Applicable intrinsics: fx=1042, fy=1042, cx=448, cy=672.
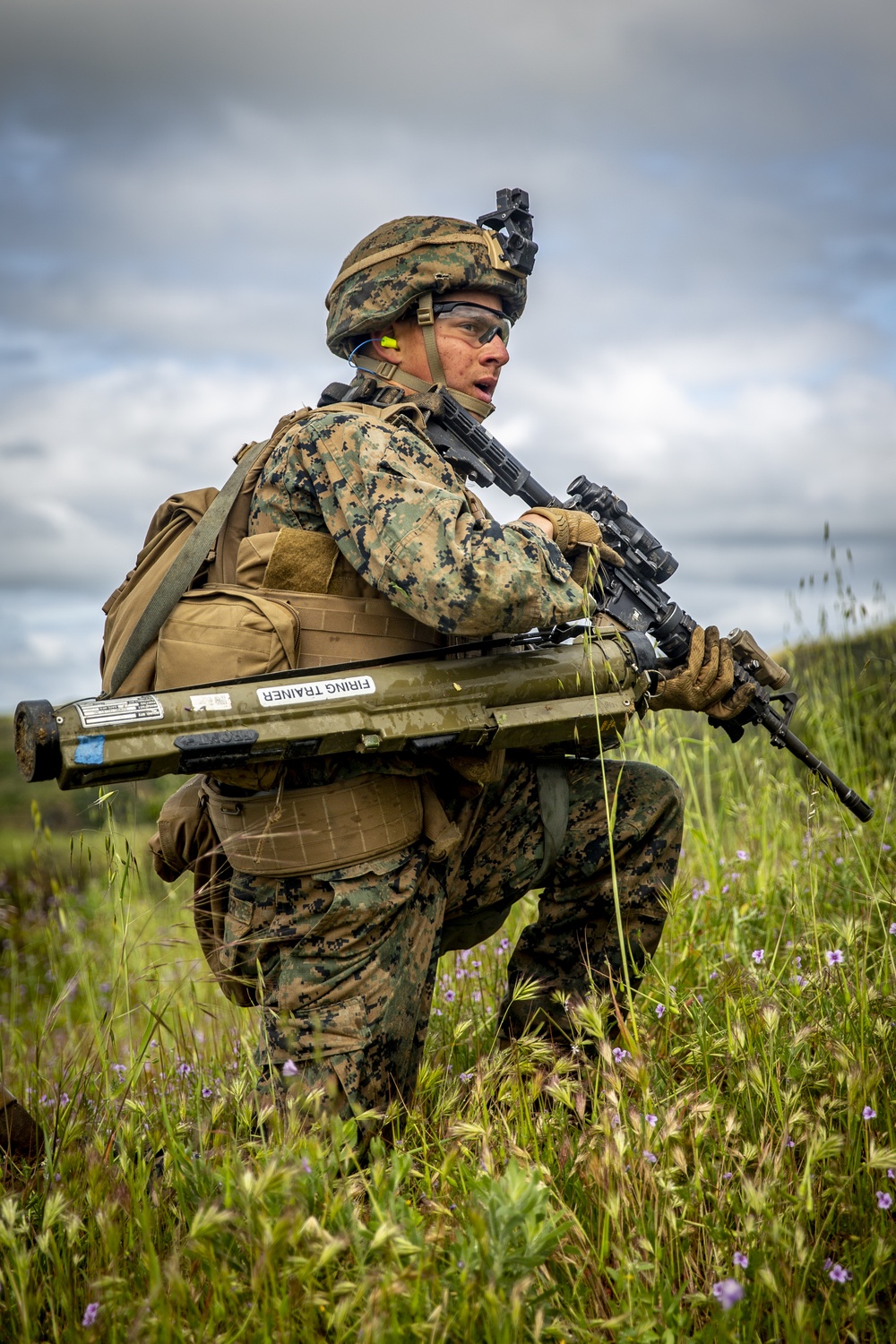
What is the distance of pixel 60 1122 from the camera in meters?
2.50

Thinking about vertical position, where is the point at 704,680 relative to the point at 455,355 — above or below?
below

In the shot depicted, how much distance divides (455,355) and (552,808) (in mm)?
1532

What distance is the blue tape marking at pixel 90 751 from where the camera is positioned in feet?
8.05

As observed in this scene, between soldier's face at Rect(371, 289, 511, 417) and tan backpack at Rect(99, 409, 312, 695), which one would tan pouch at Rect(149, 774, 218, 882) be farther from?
soldier's face at Rect(371, 289, 511, 417)

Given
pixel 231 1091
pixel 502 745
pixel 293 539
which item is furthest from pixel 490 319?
pixel 231 1091

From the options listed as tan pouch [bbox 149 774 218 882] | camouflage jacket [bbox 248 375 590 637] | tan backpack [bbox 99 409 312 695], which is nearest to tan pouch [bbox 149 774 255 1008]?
tan pouch [bbox 149 774 218 882]

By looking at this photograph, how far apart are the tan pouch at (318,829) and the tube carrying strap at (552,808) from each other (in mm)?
646

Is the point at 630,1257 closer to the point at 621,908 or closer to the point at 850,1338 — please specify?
the point at 850,1338

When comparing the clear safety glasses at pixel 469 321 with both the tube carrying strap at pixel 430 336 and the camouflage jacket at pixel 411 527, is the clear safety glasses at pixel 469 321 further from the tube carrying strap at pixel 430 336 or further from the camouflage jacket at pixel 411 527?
the camouflage jacket at pixel 411 527

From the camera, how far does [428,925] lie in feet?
10.1

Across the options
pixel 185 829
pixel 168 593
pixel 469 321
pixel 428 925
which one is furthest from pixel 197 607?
pixel 469 321

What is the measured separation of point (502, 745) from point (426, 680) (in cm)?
32

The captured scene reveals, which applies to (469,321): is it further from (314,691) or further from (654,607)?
(314,691)

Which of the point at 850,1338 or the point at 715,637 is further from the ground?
the point at 715,637
